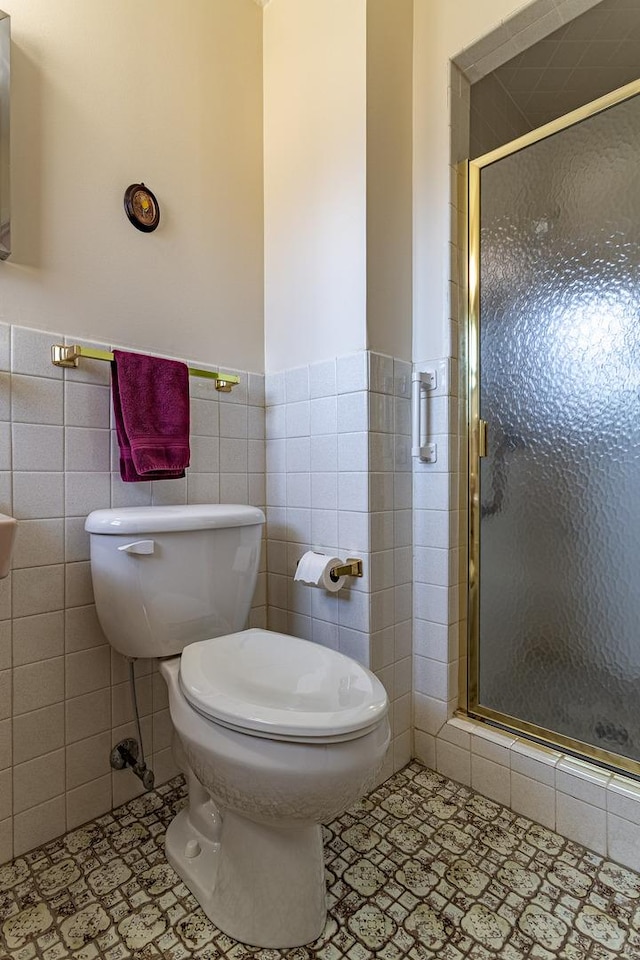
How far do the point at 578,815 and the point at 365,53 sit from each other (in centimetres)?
202

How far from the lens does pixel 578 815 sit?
3.97 feet

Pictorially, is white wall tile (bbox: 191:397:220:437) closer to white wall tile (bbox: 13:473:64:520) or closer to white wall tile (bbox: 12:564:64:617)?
white wall tile (bbox: 13:473:64:520)

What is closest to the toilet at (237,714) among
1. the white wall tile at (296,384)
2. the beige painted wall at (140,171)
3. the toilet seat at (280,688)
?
the toilet seat at (280,688)

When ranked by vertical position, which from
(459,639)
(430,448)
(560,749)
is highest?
(430,448)

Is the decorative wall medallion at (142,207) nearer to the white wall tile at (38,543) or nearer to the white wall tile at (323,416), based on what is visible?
the white wall tile at (323,416)

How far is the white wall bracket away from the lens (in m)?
1.48

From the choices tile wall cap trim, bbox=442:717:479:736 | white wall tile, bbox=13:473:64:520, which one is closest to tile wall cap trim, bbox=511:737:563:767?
tile wall cap trim, bbox=442:717:479:736

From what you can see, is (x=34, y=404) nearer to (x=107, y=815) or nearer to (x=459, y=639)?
(x=107, y=815)

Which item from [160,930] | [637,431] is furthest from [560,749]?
[160,930]

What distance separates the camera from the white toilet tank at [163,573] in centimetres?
112

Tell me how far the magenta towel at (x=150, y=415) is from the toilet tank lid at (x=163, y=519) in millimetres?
119

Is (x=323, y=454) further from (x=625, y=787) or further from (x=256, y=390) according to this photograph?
(x=625, y=787)

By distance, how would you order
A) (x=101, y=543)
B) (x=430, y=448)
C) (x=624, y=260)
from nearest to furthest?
1. (x=101, y=543)
2. (x=624, y=260)
3. (x=430, y=448)

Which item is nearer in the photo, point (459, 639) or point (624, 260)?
point (624, 260)
